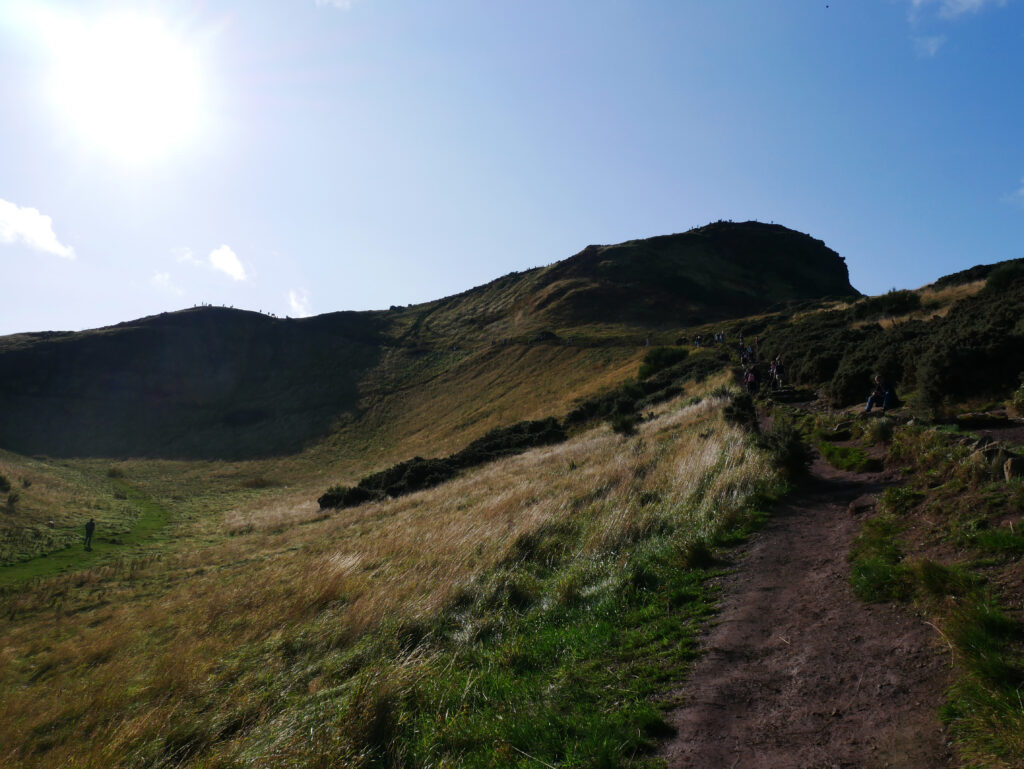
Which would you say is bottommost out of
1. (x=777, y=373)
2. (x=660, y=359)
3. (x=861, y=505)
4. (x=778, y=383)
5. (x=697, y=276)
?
(x=861, y=505)

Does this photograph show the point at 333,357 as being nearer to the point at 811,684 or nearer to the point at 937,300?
the point at 937,300

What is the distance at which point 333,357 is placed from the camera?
75562mm

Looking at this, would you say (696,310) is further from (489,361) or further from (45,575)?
(45,575)

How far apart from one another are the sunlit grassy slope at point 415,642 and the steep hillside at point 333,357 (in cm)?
2885

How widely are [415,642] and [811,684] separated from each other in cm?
386

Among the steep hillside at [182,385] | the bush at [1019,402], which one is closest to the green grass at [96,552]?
the bush at [1019,402]

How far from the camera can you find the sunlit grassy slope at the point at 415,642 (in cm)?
434

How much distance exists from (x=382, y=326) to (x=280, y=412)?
92.7 feet

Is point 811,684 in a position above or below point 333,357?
below

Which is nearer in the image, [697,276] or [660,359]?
[660,359]

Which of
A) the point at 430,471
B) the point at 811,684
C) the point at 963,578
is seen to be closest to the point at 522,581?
the point at 811,684

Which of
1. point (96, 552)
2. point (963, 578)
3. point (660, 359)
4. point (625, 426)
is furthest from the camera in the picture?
point (660, 359)

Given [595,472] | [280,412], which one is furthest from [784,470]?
[280,412]

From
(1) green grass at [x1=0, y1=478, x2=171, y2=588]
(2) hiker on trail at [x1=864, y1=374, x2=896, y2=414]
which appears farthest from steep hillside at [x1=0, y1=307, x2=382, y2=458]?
(2) hiker on trail at [x1=864, y1=374, x2=896, y2=414]
